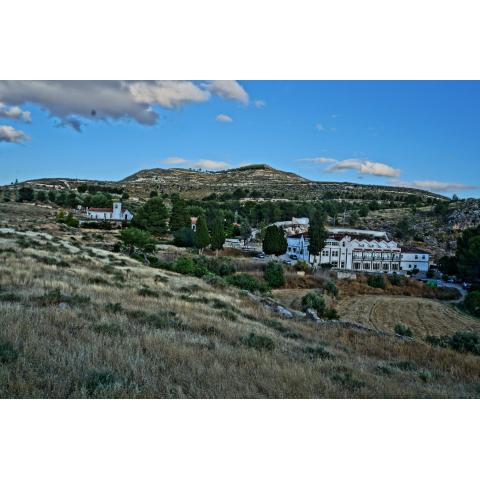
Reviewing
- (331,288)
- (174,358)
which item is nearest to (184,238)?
(331,288)

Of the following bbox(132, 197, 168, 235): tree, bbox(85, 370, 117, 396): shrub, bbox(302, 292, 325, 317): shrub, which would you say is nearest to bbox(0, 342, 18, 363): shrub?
bbox(85, 370, 117, 396): shrub

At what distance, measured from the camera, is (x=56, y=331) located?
4.89 metres

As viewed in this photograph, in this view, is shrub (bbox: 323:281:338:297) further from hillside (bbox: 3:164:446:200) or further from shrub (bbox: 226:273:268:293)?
hillside (bbox: 3:164:446:200)

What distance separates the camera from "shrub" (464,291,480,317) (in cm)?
2750

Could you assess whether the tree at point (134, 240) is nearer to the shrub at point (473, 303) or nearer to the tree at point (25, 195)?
the tree at point (25, 195)

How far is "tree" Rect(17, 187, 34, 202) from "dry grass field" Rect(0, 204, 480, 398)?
42.9 metres

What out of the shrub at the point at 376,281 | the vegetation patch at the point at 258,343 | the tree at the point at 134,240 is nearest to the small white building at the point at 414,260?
the shrub at the point at 376,281

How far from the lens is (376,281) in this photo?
113 feet

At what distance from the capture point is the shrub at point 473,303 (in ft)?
90.2

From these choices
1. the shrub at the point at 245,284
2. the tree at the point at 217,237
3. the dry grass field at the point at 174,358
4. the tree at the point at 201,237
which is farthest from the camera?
the tree at the point at 217,237

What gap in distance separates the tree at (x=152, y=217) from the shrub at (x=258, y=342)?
137 feet

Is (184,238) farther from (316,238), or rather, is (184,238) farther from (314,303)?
(314,303)

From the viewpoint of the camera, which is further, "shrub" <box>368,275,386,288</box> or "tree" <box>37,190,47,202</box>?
"tree" <box>37,190,47,202</box>

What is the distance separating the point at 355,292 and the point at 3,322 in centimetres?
3012
